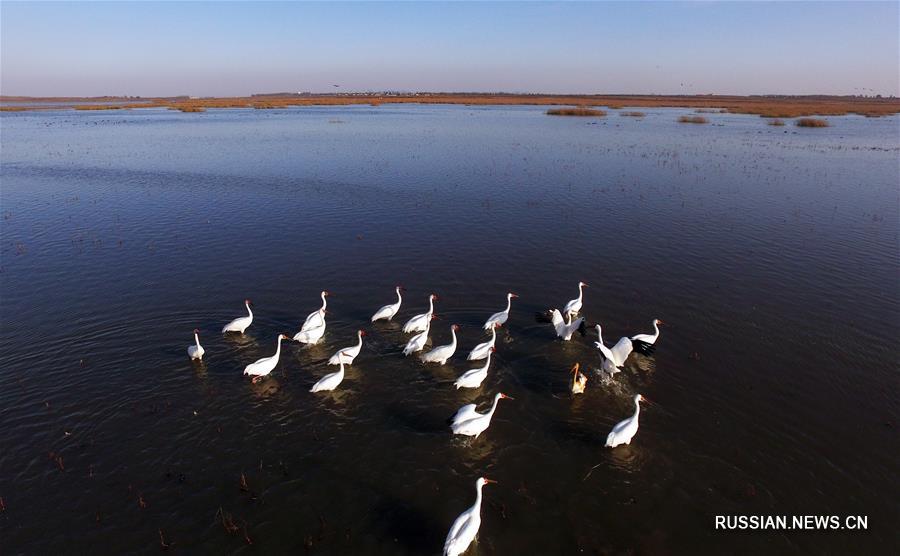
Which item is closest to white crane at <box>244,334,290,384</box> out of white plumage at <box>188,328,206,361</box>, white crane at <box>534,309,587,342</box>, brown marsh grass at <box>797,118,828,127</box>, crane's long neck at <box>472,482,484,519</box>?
white plumage at <box>188,328,206,361</box>

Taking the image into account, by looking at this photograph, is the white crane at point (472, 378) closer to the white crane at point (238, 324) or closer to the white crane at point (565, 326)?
the white crane at point (565, 326)

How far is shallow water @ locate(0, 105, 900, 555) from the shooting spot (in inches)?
329

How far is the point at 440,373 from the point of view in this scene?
1262cm

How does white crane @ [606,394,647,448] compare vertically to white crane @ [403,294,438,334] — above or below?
below

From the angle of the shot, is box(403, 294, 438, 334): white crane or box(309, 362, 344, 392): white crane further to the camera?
box(403, 294, 438, 334): white crane

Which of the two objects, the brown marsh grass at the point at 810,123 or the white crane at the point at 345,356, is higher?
the brown marsh grass at the point at 810,123

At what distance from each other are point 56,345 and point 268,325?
5.36 metres

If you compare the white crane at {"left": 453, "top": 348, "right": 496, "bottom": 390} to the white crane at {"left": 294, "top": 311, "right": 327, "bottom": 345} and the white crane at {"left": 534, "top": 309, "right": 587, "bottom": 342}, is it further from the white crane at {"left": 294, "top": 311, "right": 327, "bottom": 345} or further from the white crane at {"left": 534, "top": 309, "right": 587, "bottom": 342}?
the white crane at {"left": 294, "top": 311, "right": 327, "bottom": 345}

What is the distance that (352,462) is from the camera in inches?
373

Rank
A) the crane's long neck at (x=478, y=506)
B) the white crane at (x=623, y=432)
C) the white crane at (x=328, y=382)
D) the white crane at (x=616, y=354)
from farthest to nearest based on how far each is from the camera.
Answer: the white crane at (x=616, y=354)
the white crane at (x=328, y=382)
the white crane at (x=623, y=432)
the crane's long neck at (x=478, y=506)

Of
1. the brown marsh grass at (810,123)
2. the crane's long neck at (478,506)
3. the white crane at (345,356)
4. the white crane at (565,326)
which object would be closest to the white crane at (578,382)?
the white crane at (565,326)

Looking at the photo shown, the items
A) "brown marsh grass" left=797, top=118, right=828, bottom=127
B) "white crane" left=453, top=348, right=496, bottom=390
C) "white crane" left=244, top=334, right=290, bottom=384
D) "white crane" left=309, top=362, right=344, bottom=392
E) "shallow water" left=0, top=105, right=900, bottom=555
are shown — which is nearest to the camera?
"shallow water" left=0, top=105, right=900, bottom=555

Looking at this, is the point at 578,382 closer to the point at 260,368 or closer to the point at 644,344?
the point at 644,344

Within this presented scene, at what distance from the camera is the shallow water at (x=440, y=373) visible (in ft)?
27.4
